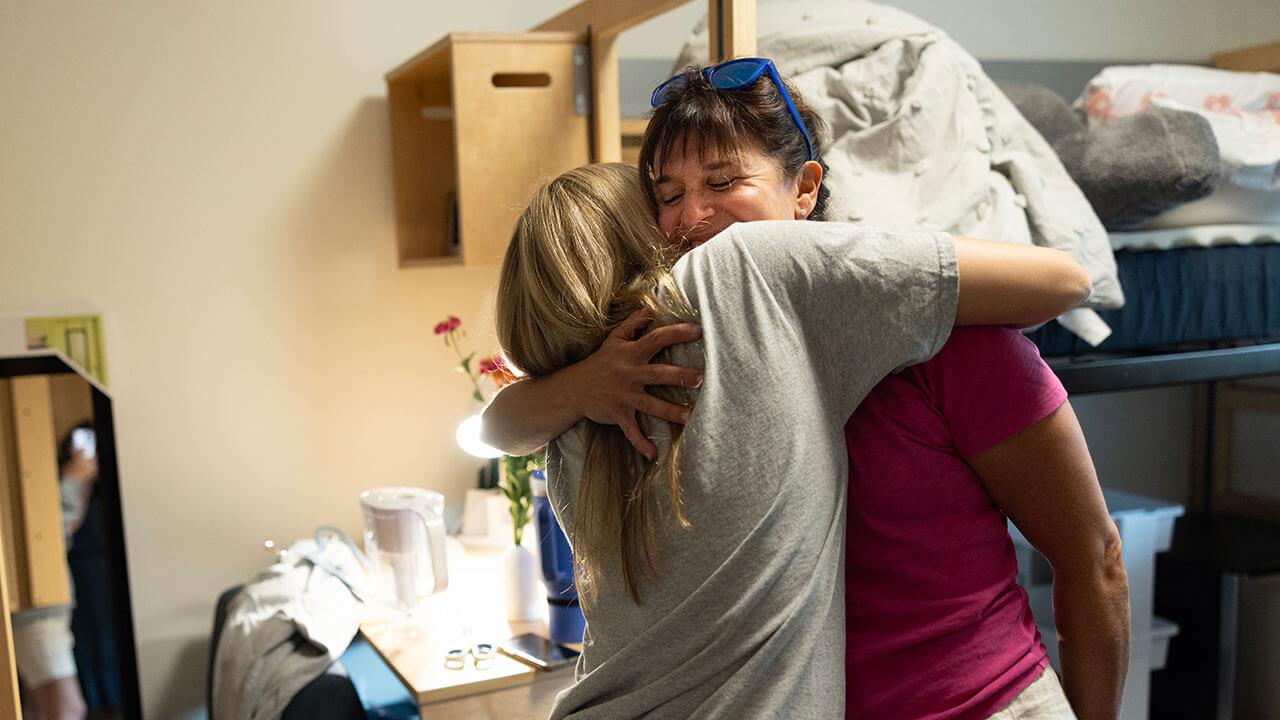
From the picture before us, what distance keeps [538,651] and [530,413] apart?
843 millimetres

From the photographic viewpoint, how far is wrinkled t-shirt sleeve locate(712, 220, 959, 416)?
75 cm

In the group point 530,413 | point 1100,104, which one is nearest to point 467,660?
point 530,413

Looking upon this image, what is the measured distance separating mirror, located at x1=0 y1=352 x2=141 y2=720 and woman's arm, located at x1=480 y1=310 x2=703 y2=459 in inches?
71.5

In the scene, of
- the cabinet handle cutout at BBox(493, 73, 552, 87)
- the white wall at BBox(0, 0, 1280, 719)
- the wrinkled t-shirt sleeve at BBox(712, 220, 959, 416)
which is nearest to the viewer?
the wrinkled t-shirt sleeve at BBox(712, 220, 959, 416)

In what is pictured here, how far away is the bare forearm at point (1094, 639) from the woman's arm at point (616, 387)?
0.42 metres

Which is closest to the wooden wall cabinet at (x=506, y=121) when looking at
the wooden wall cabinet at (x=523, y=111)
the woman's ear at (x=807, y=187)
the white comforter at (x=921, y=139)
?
the wooden wall cabinet at (x=523, y=111)

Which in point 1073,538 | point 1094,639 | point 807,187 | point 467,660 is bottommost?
point 467,660

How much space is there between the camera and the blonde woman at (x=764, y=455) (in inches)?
29.8

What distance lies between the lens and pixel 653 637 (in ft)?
2.62

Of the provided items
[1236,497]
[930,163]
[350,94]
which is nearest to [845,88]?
[930,163]

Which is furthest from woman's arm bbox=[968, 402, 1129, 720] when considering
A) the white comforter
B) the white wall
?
the white wall

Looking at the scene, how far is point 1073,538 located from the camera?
86cm

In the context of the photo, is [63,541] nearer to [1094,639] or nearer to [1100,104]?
[1094,639]

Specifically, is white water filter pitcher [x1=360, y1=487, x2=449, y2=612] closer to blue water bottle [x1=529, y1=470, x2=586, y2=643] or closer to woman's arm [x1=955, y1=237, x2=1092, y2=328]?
blue water bottle [x1=529, y1=470, x2=586, y2=643]
